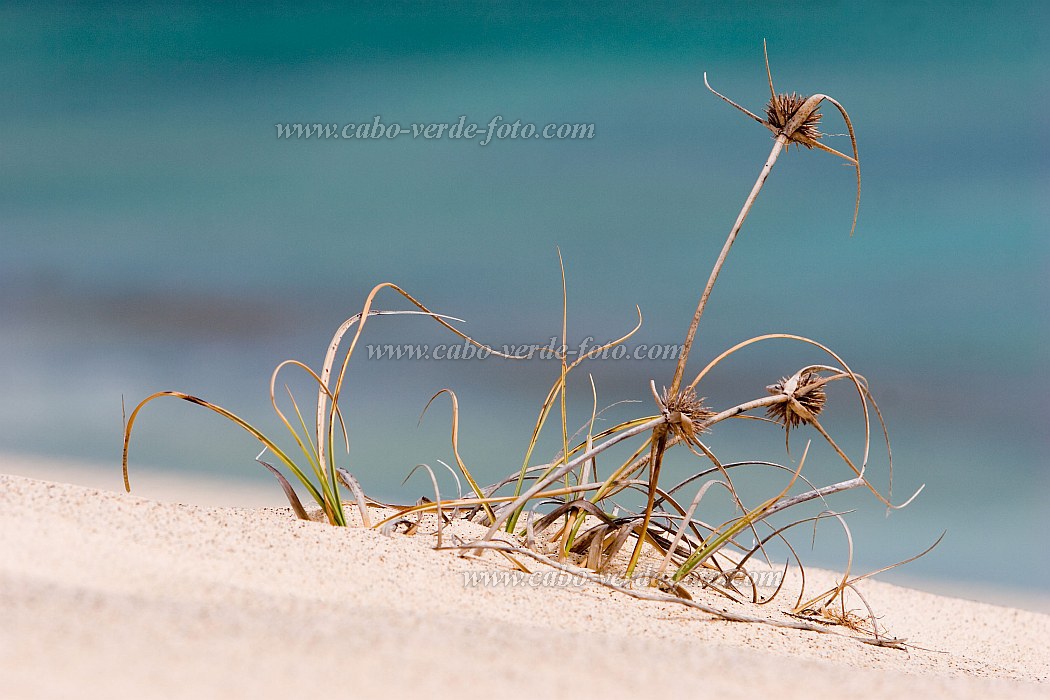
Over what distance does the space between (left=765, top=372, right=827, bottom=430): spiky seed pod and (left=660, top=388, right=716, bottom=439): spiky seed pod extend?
0.19 meters

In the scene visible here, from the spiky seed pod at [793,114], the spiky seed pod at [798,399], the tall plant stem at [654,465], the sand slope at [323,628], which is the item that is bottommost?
the sand slope at [323,628]

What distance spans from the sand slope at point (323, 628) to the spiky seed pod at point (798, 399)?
52 centimetres

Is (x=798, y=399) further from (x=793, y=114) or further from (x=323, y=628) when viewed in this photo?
(x=323, y=628)

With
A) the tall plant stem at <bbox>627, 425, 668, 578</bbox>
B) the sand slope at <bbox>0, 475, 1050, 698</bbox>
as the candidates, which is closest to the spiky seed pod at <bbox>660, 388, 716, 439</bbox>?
the tall plant stem at <bbox>627, 425, 668, 578</bbox>

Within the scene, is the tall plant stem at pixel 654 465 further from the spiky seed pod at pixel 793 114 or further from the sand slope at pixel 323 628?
the spiky seed pod at pixel 793 114

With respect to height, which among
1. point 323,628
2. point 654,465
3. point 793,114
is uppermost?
point 793,114

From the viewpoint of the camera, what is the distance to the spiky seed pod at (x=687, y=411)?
6.94ft

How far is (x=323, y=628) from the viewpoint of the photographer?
1462mm

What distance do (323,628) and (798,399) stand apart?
4.21 ft

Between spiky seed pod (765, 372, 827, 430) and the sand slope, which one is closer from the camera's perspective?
the sand slope

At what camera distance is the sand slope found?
1.27m

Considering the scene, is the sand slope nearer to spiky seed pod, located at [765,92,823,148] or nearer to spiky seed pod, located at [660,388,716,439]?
spiky seed pod, located at [660,388,716,439]

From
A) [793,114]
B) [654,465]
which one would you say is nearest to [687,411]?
[654,465]

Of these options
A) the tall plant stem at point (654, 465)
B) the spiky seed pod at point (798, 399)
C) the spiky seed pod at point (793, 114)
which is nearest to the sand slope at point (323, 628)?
the tall plant stem at point (654, 465)
